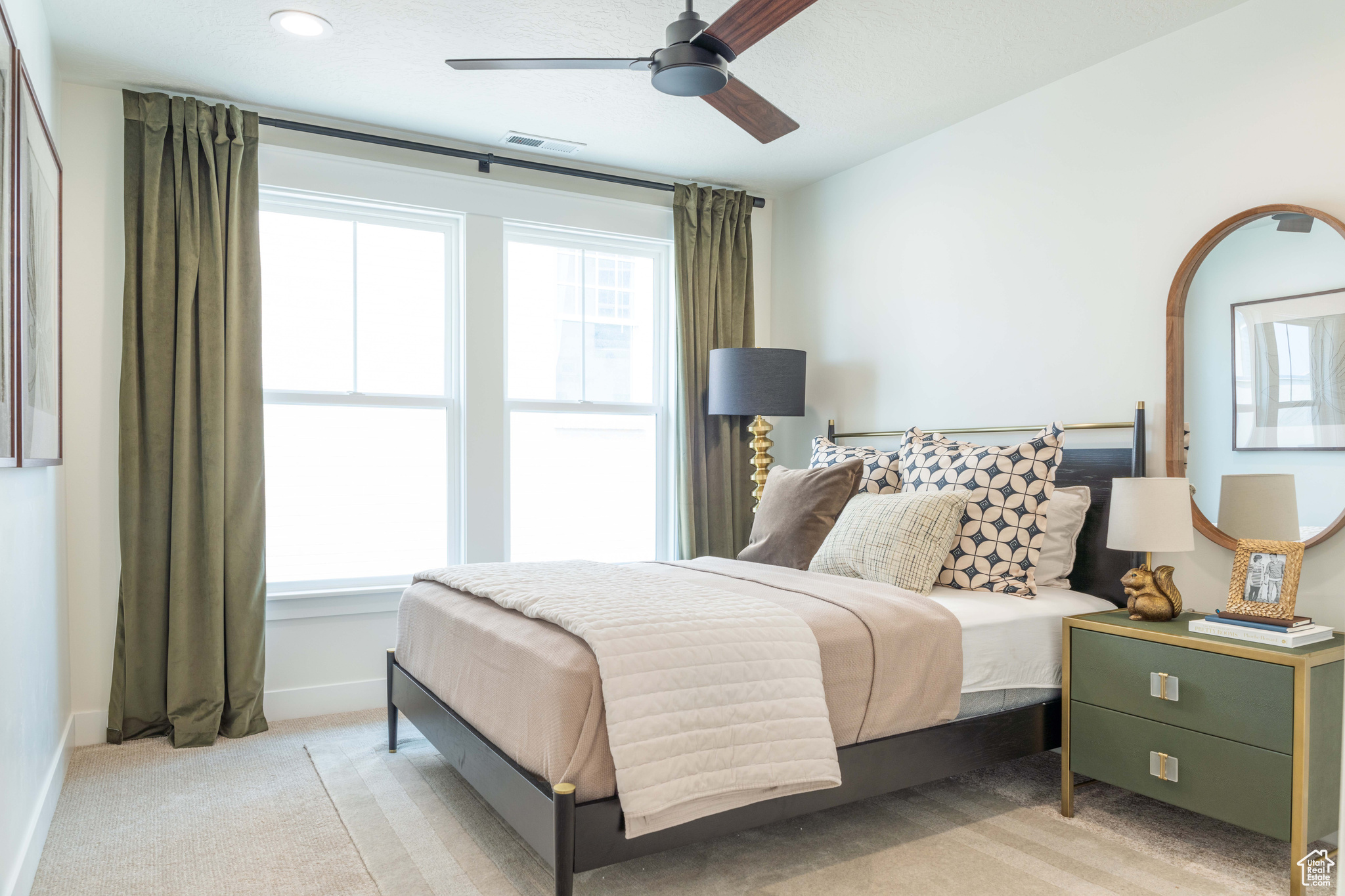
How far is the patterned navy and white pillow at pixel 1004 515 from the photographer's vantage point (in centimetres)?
278

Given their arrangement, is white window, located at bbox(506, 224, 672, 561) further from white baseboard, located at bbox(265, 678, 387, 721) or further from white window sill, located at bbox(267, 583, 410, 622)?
white baseboard, located at bbox(265, 678, 387, 721)

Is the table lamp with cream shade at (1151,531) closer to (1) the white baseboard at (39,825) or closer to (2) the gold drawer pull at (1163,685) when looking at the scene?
(2) the gold drawer pull at (1163,685)

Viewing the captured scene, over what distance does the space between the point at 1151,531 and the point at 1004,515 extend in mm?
472

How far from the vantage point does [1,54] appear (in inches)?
73.0

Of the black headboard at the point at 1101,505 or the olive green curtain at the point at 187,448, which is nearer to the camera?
the black headboard at the point at 1101,505

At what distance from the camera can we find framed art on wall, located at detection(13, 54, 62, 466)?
6.74 ft

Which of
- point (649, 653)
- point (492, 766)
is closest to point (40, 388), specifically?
point (492, 766)

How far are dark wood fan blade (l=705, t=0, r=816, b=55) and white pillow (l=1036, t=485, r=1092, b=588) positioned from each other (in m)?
1.81

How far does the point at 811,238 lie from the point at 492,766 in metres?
3.24

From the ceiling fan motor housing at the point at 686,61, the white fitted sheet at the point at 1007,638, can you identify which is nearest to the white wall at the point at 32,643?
the ceiling fan motor housing at the point at 686,61

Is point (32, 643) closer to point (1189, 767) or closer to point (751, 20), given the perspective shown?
point (751, 20)

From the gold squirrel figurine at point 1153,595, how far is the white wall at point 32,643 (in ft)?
9.41

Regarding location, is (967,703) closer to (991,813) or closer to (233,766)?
(991,813)

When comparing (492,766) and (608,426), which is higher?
(608,426)
